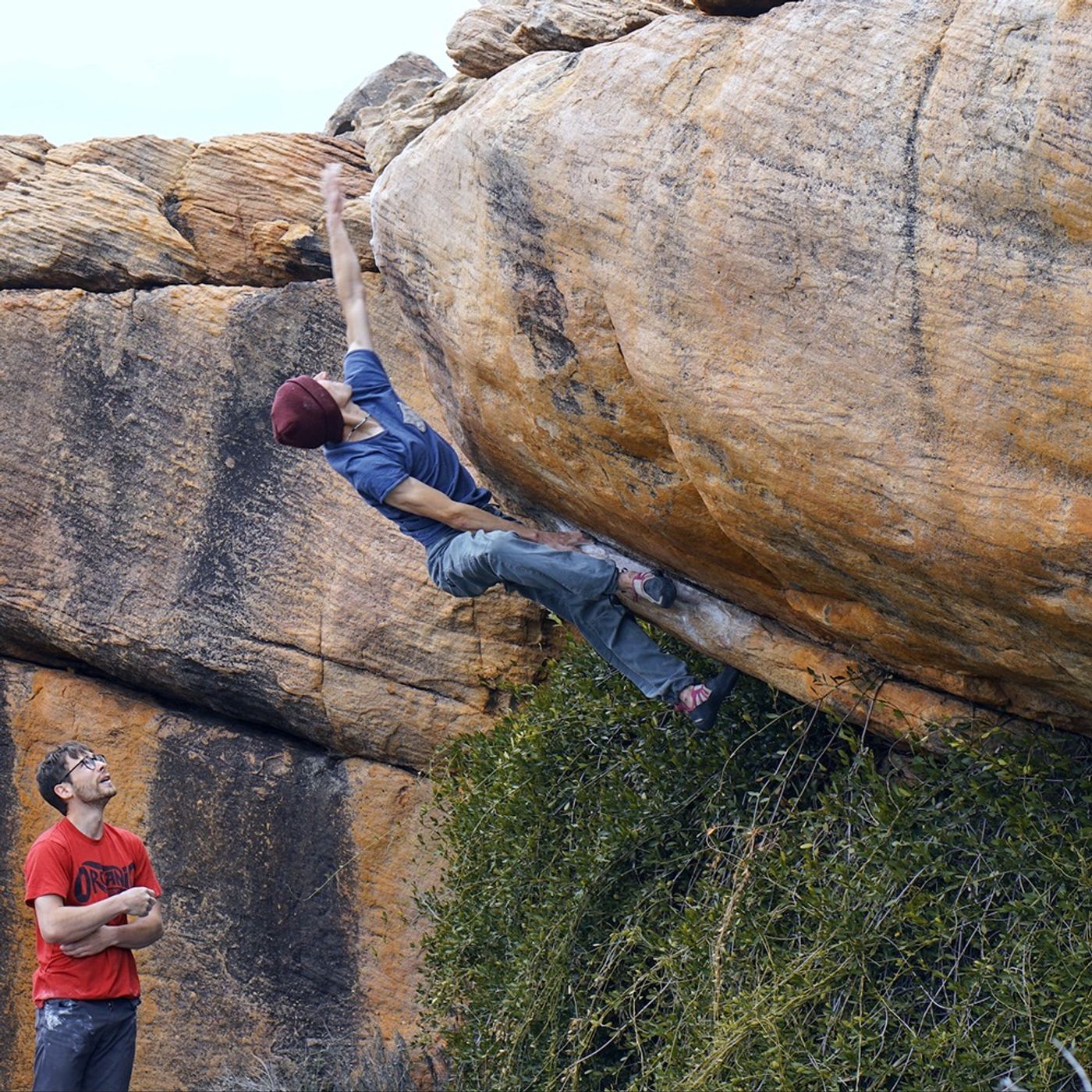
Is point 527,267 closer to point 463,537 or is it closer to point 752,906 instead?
point 463,537

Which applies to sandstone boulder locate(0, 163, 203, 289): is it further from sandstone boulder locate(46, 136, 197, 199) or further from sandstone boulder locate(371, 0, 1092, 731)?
sandstone boulder locate(371, 0, 1092, 731)

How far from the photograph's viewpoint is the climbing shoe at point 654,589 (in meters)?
5.90

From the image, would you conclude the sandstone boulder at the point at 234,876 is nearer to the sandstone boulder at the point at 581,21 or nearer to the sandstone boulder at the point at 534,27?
the sandstone boulder at the point at 534,27

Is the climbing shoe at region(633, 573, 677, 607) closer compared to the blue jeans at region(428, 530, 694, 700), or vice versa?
the blue jeans at region(428, 530, 694, 700)

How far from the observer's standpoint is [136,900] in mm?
5551

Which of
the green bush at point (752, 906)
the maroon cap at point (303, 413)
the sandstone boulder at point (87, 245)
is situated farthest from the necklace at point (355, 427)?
the sandstone boulder at point (87, 245)

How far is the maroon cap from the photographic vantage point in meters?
5.75

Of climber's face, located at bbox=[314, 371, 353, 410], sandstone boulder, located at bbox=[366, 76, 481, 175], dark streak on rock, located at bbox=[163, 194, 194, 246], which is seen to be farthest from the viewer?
dark streak on rock, located at bbox=[163, 194, 194, 246]

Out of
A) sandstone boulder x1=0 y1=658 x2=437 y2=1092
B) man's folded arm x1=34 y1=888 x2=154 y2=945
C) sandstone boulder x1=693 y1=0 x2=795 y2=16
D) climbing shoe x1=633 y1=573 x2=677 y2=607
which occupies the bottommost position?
sandstone boulder x1=0 y1=658 x2=437 y2=1092

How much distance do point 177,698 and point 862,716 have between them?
4347mm

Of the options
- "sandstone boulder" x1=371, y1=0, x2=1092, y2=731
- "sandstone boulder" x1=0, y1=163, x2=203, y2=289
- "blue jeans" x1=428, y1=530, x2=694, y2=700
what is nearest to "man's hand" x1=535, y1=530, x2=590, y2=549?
"blue jeans" x1=428, y1=530, x2=694, y2=700

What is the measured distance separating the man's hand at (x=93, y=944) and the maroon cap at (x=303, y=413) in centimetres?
206

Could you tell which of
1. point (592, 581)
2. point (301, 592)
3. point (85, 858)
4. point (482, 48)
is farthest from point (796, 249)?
point (301, 592)

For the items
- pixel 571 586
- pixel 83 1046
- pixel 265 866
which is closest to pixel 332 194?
pixel 571 586
